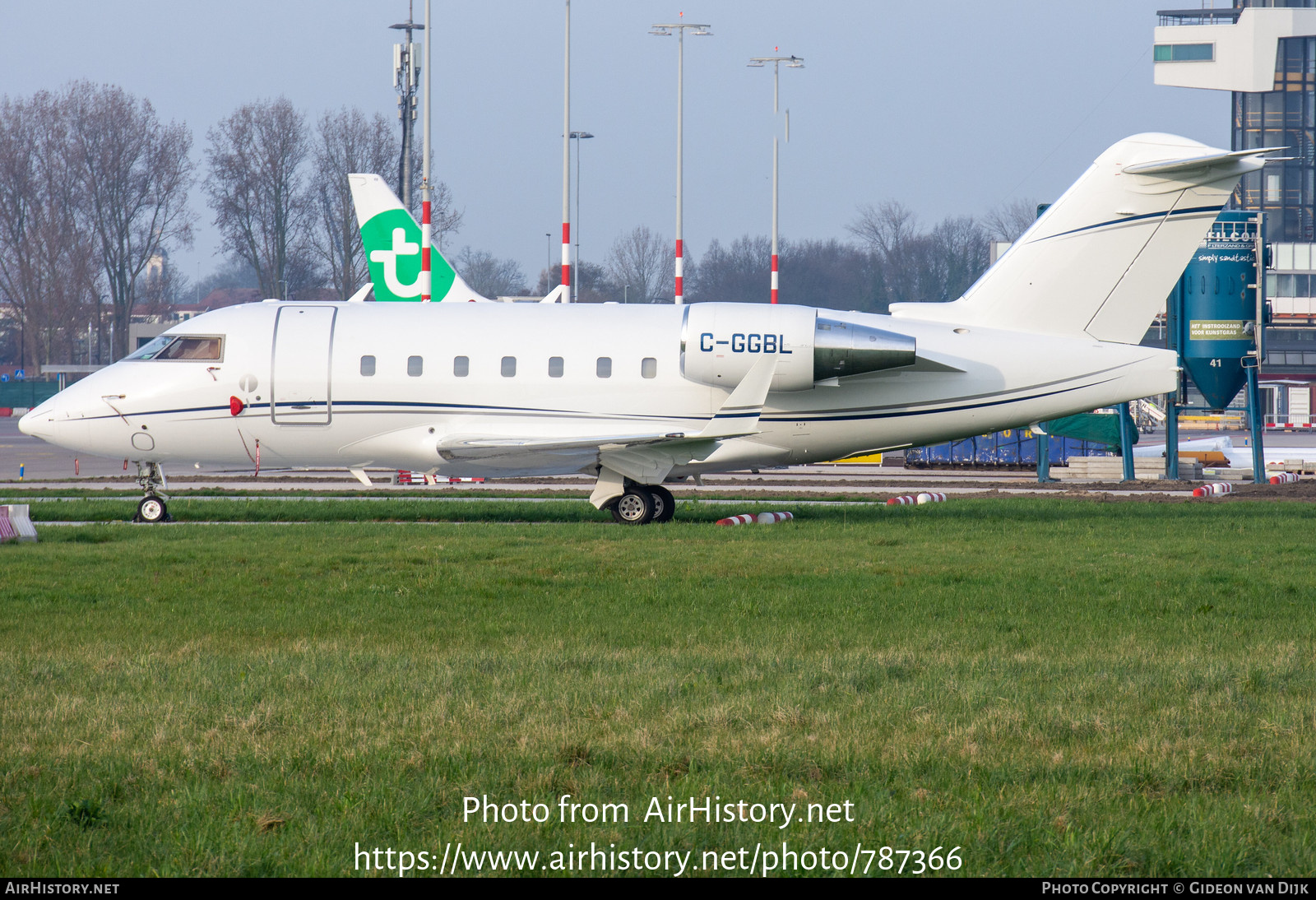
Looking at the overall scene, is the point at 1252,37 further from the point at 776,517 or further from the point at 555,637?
the point at 555,637

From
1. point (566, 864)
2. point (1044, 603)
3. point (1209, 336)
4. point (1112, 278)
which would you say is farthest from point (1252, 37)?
point (566, 864)

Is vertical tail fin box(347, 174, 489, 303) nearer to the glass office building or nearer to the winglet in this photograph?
the winglet

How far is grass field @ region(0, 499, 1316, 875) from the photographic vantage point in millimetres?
5316

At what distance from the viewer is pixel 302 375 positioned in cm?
1944

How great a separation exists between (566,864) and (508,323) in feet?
49.7

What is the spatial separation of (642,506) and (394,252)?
13.9 meters

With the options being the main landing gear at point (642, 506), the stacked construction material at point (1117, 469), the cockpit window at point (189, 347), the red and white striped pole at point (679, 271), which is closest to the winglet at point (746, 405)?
the main landing gear at point (642, 506)

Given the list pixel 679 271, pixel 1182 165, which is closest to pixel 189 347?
pixel 1182 165

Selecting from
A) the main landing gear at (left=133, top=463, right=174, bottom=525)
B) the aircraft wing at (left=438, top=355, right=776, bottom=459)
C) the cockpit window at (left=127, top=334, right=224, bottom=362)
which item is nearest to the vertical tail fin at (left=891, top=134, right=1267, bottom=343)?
the aircraft wing at (left=438, top=355, right=776, bottom=459)

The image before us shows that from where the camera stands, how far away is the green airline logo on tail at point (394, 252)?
30594mm

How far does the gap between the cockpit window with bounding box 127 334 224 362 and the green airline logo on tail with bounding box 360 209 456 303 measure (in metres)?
10.7

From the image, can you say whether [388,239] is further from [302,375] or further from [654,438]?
[654,438]

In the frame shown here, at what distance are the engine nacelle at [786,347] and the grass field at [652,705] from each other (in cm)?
468

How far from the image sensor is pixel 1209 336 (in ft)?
97.2
